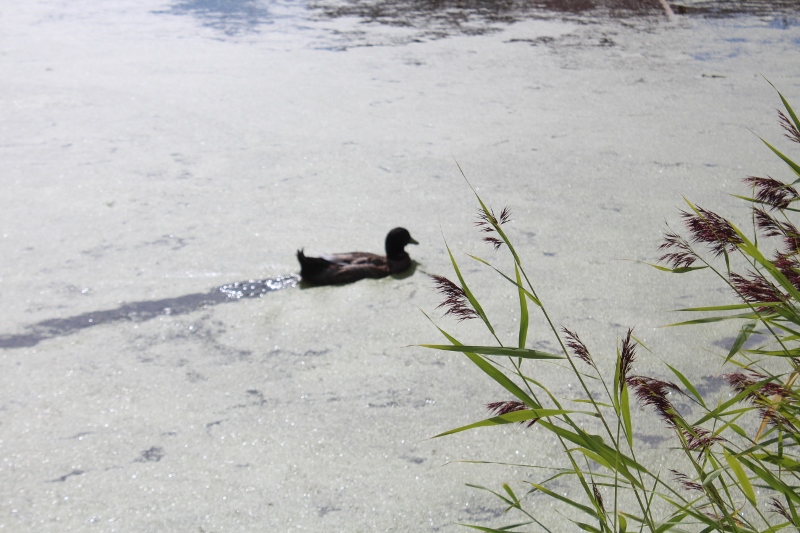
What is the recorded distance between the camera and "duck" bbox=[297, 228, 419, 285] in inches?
89.7

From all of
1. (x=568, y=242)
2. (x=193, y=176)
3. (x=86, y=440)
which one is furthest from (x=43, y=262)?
(x=568, y=242)

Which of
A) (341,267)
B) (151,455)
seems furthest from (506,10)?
(151,455)

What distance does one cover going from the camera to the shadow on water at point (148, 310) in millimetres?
2047

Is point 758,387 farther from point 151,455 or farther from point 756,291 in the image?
point 151,455

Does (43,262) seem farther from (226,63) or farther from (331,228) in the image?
(226,63)

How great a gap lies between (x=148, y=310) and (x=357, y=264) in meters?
0.58

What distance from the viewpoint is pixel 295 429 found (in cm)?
168

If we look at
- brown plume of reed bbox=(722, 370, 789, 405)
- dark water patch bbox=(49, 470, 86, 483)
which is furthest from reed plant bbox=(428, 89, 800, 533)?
dark water patch bbox=(49, 470, 86, 483)

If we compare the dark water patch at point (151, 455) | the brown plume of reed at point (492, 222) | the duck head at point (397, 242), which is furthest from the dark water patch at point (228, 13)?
the brown plume of reed at point (492, 222)

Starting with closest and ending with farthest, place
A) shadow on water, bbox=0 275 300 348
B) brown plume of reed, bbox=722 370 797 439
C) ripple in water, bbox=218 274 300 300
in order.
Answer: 1. brown plume of reed, bbox=722 370 797 439
2. shadow on water, bbox=0 275 300 348
3. ripple in water, bbox=218 274 300 300

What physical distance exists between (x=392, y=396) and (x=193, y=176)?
151cm

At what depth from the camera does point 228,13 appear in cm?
530

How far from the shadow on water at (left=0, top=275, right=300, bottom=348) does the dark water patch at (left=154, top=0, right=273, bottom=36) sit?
2899 mm

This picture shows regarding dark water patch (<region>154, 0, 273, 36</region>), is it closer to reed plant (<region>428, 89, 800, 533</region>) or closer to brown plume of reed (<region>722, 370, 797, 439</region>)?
reed plant (<region>428, 89, 800, 533</region>)
